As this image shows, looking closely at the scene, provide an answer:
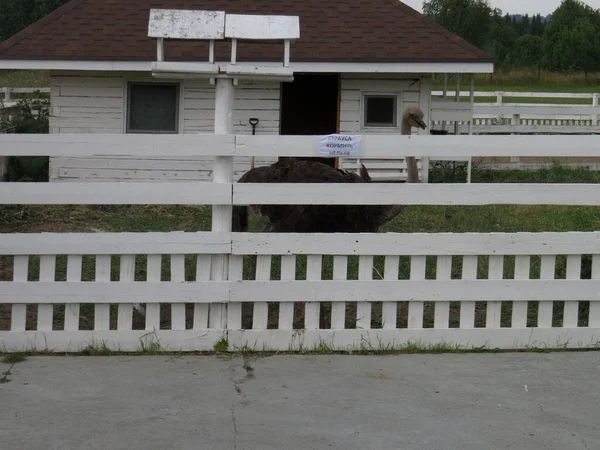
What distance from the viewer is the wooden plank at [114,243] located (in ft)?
21.5

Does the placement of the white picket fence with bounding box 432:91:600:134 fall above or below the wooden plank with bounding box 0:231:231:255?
above

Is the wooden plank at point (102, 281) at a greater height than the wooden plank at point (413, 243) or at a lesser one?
lesser

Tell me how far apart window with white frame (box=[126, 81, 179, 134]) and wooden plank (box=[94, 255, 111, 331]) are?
976 cm

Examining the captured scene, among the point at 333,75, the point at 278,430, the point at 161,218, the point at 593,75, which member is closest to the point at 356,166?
the point at 333,75

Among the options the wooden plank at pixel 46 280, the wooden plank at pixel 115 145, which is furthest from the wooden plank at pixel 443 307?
the wooden plank at pixel 46 280

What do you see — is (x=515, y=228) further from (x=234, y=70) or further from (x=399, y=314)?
(x=234, y=70)

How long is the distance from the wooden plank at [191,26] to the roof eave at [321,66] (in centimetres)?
850

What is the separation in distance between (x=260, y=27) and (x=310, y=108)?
12599 millimetres

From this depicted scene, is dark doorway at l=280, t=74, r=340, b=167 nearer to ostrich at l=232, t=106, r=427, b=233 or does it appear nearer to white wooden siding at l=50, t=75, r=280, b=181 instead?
white wooden siding at l=50, t=75, r=280, b=181

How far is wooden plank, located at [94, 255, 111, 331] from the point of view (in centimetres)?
666

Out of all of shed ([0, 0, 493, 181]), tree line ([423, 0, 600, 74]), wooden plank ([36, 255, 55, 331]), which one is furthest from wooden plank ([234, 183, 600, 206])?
tree line ([423, 0, 600, 74])

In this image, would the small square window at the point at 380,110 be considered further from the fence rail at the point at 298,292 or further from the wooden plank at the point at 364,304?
the wooden plank at the point at 364,304

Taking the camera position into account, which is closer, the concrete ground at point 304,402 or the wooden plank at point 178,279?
the concrete ground at point 304,402

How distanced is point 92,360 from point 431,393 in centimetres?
219
